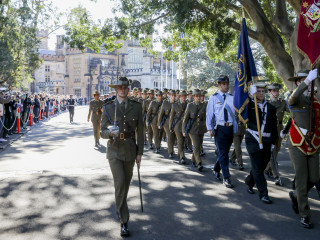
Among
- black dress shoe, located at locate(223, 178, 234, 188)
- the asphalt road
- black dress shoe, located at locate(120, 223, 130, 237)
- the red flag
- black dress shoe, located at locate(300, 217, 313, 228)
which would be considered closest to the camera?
black dress shoe, located at locate(120, 223, 130, 237)

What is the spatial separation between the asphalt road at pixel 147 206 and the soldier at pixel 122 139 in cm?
62

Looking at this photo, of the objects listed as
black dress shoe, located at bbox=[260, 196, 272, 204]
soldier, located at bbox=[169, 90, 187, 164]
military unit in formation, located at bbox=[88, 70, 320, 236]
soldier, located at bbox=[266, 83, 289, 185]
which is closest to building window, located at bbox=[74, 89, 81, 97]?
soldier, located at bbox=[169, 90, 187, 164]

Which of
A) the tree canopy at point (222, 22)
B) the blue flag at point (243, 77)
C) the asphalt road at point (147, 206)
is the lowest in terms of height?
the asphalt road at point (147, 206)

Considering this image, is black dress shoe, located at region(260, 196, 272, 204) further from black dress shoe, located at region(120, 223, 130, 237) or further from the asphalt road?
black dress shoe, located at region(120, 223, 130, 237)

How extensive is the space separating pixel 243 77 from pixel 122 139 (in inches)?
125

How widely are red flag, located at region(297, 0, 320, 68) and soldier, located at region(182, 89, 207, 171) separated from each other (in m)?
3.27

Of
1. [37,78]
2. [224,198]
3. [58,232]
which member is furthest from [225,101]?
[37,78]

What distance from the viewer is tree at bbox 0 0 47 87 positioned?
2688 centimetres

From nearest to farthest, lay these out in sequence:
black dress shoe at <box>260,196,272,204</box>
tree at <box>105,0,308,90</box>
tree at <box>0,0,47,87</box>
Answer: black dress shoe at <box>260,196,272,204</box> < tree at <box>105,0,308,90</box> < tree at <box>0,0,47,87</box>

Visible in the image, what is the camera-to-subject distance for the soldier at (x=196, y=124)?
9.28m

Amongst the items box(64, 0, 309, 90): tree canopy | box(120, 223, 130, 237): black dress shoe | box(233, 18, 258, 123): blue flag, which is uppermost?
box(64, 0, 309, 90): tree canopy

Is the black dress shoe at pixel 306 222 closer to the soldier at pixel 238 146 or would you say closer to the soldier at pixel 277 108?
the soldier at pixel 277 108

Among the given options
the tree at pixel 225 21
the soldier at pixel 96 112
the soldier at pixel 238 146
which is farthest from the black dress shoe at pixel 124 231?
the soldier at pixel 96 112

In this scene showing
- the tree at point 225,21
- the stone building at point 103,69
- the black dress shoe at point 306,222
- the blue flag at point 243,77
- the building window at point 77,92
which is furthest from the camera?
the building window at point 77,92
